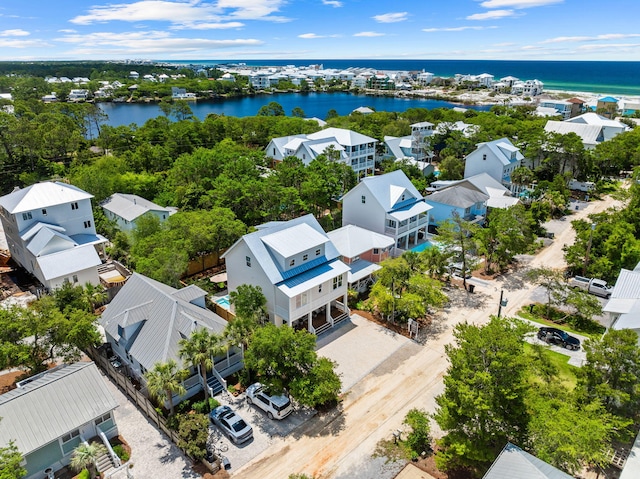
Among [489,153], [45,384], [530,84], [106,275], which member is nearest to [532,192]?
[489,153]

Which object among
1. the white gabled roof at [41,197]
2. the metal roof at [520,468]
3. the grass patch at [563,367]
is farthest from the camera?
the white gabled roof at [41,197]

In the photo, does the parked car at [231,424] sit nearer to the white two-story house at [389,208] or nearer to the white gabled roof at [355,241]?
the white gabled roof at [355,241]

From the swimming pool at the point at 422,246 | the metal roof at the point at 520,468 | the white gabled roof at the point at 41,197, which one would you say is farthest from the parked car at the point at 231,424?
the swimming pool at the point at 422,246

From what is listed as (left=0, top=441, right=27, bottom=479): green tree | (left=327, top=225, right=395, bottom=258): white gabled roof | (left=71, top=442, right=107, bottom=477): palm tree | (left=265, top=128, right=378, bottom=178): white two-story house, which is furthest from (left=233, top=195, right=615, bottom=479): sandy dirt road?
(left=265, top=128, right=378, bottom=178): white two-story house

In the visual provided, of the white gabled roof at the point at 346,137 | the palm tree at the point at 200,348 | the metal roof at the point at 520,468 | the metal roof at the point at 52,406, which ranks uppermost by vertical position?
the white gabled roof at the point at 346,137

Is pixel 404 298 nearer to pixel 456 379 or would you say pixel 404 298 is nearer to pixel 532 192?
pixel 456 379

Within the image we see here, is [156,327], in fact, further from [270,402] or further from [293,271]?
[293,271]

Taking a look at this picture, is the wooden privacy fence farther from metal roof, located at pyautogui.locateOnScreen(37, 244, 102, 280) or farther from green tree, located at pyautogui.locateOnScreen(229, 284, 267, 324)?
metal roof, located at pyautogui.locateOnScreen(37, 244, 102, 280)
